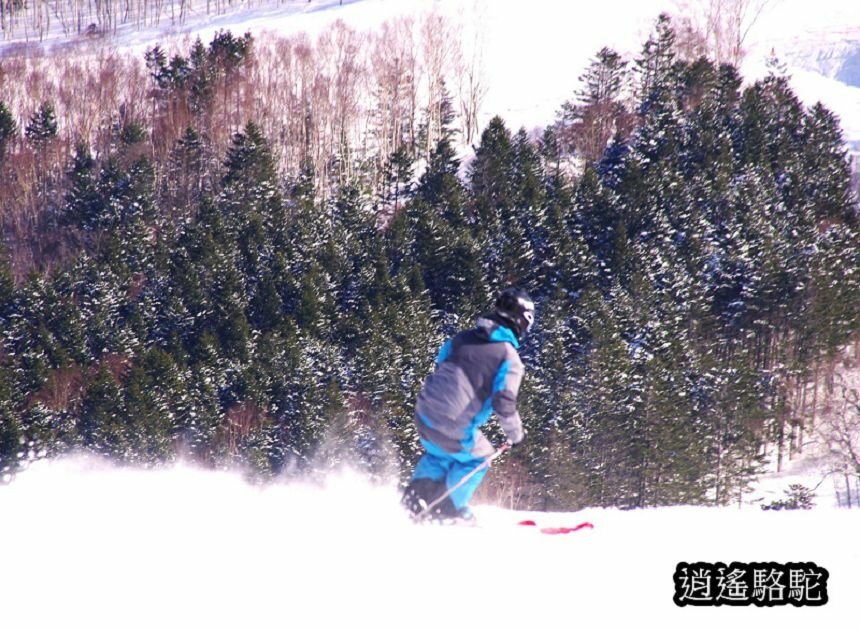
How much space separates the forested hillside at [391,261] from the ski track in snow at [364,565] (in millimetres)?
28362

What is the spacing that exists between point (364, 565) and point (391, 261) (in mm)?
47364

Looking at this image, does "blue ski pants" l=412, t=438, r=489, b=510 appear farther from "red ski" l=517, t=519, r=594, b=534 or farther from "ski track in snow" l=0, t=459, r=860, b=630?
"red ski" l=517, t=519, r=594, b=534

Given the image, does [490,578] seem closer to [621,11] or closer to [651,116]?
[651,116]

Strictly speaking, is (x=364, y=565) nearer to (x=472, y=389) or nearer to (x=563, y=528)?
(x=472, y=389)

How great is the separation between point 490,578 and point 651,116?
204 ft

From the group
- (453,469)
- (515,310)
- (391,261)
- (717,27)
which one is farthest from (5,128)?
(515,310)

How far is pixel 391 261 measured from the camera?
175ft

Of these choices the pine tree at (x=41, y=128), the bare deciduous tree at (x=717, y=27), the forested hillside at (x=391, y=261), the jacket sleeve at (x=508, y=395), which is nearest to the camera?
the jacket sleeve at (x=508, y=395)

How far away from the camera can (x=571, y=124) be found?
7006 centimetres

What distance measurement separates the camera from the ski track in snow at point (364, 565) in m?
5.63

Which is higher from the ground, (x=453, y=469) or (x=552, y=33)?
(x=552, y=33)

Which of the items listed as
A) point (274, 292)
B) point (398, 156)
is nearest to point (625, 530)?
point (274, 292)

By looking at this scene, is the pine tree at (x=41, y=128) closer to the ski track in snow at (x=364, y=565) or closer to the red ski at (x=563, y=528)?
the ski track in snow at (x=364, y=565)

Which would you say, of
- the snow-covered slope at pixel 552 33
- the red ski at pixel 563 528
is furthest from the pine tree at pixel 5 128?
the red ski at pixel 563 528
